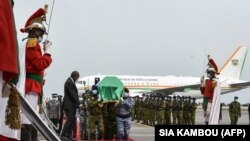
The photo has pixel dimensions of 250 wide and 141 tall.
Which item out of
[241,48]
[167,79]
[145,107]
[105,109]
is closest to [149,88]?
[167,79]

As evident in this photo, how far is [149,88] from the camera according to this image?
5231 centimetres

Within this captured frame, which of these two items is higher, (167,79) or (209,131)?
(167,79)

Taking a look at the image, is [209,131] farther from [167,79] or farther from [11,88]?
[167,79]

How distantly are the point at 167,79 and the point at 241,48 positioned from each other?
9.55 m

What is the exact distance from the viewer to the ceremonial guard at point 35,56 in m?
6.20

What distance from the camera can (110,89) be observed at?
14.0 m

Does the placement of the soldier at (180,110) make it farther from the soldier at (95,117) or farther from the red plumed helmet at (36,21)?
the red plumed helmet at (36,21)

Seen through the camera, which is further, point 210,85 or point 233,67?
point 233,67

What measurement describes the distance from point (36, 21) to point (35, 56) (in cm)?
38

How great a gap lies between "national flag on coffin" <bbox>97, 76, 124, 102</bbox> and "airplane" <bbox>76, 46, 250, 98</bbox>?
31.1 m

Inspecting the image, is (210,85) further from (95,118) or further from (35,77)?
(35,77)

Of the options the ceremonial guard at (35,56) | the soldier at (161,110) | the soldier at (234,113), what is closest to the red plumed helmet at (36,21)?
the ceremonial guard at (35,56)

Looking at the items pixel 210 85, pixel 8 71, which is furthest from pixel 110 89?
pixel 8 71

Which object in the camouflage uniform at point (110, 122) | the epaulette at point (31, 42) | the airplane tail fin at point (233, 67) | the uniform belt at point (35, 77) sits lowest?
the camouflage uniform at point (110, 122)
